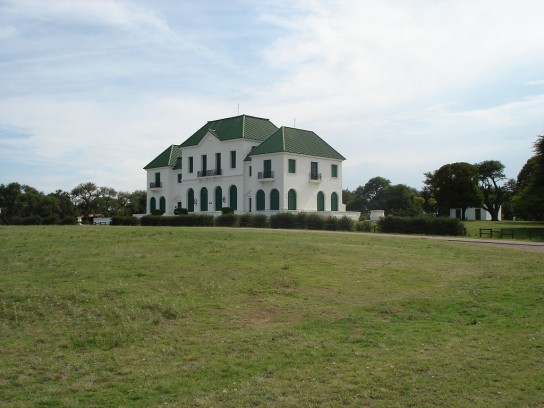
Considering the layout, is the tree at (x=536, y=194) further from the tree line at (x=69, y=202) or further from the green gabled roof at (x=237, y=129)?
the tree line at (x=69, y=202)

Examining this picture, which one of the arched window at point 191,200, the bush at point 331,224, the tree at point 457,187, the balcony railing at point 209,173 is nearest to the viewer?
the bush at point 331,224

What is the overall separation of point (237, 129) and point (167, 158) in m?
13.8

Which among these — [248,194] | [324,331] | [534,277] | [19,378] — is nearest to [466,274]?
[534,277]

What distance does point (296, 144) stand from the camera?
61875mm

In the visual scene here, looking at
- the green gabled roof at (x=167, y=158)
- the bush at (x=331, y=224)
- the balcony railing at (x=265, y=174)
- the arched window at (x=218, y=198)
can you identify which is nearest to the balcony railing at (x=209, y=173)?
the arched window at (x=218, y=198)

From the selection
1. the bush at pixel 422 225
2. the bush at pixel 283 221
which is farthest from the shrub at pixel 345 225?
the bush at pixel 283 221

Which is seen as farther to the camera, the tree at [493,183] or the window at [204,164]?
the tree at [493,183]

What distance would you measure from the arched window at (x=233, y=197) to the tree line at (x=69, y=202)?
2286cm

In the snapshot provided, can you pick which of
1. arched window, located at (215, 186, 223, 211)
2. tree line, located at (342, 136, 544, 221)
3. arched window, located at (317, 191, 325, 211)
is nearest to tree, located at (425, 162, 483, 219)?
tree line, located at (342, 136, 544, 221)

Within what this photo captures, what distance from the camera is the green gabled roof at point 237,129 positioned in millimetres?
64719

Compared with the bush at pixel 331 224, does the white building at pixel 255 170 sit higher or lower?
higher

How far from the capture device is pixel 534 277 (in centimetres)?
1788

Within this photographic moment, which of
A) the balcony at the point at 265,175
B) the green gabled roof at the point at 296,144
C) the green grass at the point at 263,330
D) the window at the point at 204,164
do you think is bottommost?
the green grass at the point at 263,330

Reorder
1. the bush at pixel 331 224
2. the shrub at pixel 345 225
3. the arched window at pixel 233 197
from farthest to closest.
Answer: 1. the arched window at pixel 233 197
2. the bush at pixel 331 224
3. the shrub at pixel 345 225
